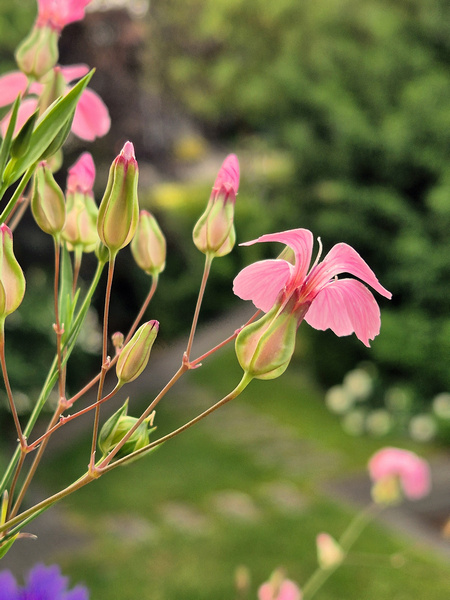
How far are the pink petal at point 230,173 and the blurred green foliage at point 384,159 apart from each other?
359 centimetres

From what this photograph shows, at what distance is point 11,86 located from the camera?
46 centimetres

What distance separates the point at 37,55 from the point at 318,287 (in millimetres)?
242

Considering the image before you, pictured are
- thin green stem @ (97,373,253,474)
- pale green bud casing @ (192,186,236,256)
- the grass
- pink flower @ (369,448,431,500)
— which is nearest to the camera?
thin green stem @ (97,373,253,474)

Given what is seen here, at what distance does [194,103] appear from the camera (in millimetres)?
8047

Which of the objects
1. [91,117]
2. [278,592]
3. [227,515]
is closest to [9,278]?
[91,117]

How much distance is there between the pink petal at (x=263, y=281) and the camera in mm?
318

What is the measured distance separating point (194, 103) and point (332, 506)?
571cm

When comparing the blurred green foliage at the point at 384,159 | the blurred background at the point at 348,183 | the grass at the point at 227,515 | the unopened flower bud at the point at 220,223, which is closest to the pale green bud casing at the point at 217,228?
the unopened flower bud at the point at 220,223

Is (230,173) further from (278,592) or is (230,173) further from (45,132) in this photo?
(278,592)

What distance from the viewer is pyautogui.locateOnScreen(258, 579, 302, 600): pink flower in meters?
0.62

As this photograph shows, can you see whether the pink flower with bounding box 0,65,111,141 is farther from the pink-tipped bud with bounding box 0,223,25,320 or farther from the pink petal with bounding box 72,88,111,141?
the pink-tipped bud with bounding box 0,223,25,320

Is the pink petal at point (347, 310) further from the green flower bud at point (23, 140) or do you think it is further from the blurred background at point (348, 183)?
the blurred background at point (348, 183)

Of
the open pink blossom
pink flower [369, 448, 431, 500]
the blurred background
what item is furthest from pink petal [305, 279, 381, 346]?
the blurred background

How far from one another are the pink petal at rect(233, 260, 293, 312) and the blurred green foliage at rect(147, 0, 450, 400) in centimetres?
365
